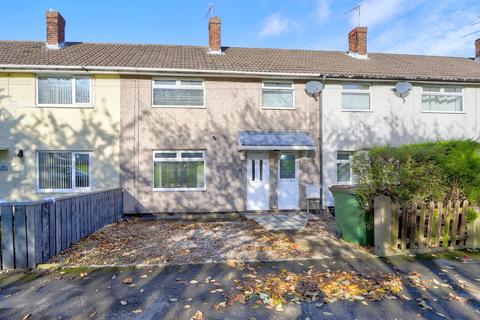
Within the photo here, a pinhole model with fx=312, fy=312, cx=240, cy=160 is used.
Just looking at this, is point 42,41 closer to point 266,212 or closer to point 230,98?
point 230,98

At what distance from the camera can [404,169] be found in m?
6.70

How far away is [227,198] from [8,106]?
29.7 ft

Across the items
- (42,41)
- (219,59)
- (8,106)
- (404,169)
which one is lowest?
(404,169)

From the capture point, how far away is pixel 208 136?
12.5 meters

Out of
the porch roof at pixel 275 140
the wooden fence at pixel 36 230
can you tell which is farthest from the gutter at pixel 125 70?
the wooden fence at pixel 36 230

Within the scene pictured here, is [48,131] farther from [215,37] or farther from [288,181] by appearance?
[288,181]

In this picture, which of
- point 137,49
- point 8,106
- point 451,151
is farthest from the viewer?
point 137,49

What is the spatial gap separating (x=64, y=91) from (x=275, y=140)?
330 inches

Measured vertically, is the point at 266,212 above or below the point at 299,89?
below

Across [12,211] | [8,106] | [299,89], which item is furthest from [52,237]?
[299,89]

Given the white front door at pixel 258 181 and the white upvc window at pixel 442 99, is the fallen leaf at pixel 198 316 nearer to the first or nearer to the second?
the white front door at pixel 258 181

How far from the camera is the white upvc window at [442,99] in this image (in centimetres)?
1379

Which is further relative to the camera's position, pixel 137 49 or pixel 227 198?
pixel 137 49

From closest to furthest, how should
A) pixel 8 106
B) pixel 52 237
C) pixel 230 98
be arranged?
pixel 52 237
pixel 8 106
pixel 230 98
